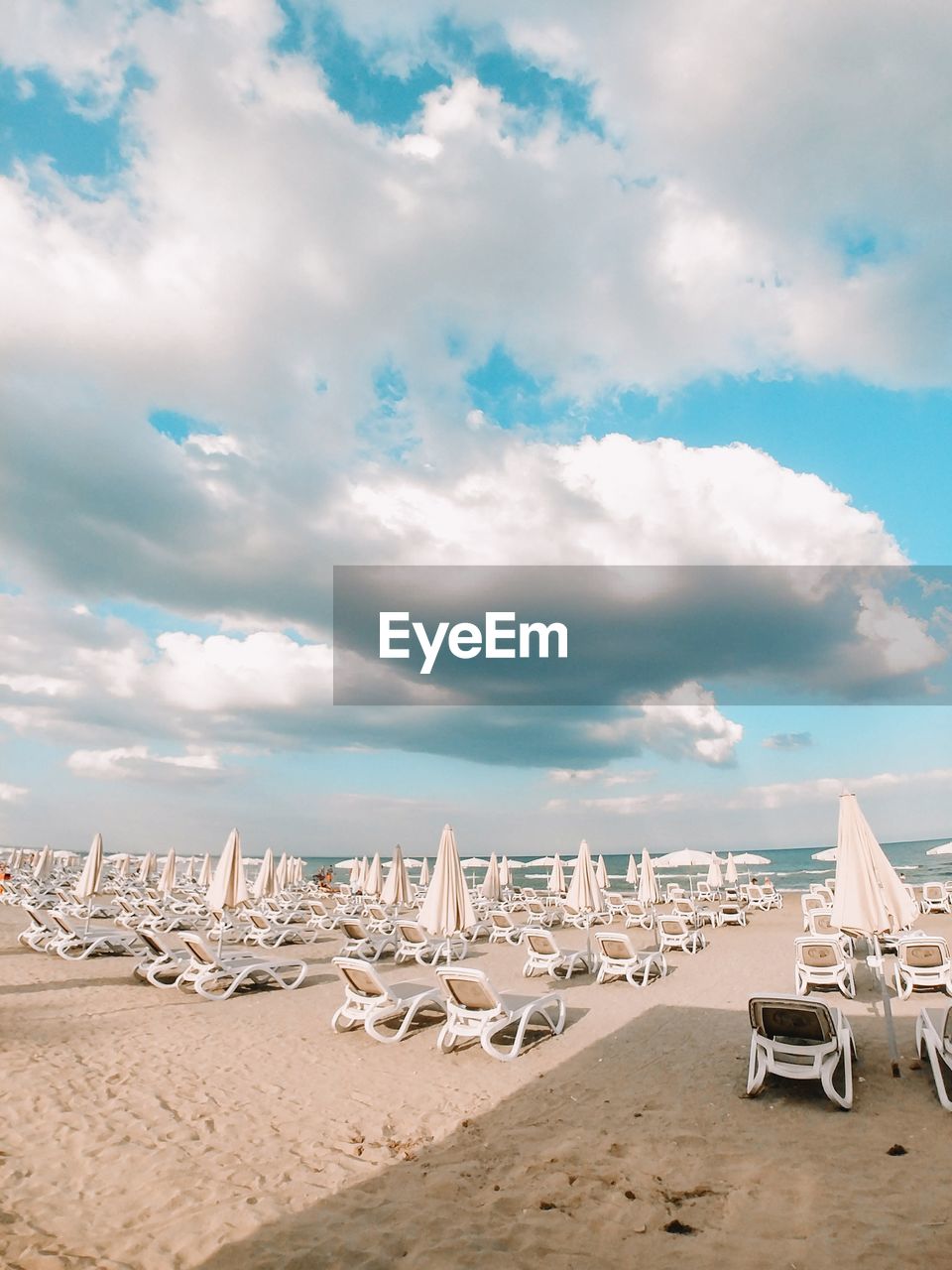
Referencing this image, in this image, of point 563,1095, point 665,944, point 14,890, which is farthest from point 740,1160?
point 14,890

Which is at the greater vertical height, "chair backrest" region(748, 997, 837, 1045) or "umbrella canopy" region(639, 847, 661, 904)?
"chair backrest" region(748, 997, 837, 1045)

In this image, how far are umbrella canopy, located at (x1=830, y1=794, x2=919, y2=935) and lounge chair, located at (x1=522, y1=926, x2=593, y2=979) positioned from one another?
571 cm

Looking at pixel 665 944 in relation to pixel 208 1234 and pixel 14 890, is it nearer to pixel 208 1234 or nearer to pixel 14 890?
pixel 208 1234

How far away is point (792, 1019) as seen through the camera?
603 cm

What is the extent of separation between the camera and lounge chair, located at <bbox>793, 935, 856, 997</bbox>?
9.49m

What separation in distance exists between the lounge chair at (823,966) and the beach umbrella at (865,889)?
2.85 m

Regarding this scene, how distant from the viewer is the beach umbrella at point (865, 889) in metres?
6.75

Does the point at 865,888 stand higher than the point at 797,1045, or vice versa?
the point at 865,888

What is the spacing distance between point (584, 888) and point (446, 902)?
6465mm

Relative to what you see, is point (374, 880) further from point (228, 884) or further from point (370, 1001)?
point (370, 1001)

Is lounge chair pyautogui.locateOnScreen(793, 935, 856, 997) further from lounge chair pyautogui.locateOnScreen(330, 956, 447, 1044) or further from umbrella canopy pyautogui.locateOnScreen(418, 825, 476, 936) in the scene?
lounge chair pyautogui.locateOnScreen(330, 956, 447, 1044)

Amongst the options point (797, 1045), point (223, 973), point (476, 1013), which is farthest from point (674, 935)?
point (223, 973)

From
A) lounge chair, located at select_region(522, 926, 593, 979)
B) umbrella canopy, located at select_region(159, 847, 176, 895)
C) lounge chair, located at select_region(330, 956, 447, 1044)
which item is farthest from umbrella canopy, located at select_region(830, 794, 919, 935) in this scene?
umbrella canopy, located at select_region(159, 847, 176, 895)

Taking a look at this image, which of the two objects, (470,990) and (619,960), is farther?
(619,960)
